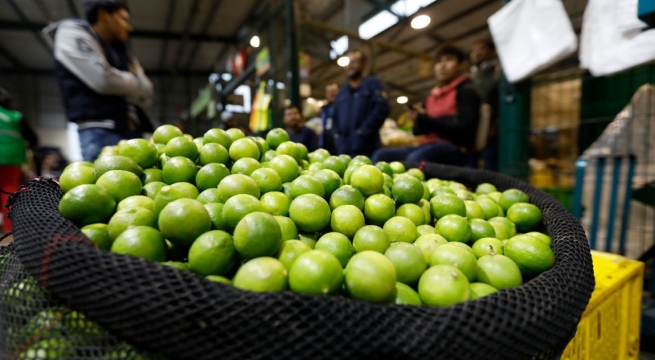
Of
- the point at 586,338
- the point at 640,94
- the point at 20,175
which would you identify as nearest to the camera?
the point at 586,338

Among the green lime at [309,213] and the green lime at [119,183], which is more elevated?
the green lime at [119,183]

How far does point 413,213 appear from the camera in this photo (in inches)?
51.7

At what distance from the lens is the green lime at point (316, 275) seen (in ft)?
2.54

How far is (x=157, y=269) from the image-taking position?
0.69 m

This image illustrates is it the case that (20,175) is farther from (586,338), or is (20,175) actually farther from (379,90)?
(586,338)

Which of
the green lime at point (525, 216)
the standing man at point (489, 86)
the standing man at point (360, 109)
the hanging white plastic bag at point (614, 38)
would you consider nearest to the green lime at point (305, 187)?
the green lime at point (525, 216)

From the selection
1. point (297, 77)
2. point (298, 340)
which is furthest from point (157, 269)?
point (297, 77)

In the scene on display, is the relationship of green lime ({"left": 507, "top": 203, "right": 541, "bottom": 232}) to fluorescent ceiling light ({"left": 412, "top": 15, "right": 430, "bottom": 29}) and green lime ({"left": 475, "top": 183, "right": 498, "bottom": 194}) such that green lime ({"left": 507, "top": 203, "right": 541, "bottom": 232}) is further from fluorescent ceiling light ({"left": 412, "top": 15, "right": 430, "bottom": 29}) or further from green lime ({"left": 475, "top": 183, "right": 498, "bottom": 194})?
fluorescent ceiling light ({"left": 412, "top": 15, "right": 430, "bottom": 29})

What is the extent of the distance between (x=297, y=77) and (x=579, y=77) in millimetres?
3459

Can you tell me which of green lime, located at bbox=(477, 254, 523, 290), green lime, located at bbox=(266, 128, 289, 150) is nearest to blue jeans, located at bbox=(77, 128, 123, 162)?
green lime, located at bbox=(266, 128, 289, 150)

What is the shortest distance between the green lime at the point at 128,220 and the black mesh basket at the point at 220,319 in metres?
0.09

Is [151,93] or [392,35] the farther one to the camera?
[392,35]

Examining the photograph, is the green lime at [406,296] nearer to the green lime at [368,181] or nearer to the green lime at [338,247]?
the green lime at [338,247]

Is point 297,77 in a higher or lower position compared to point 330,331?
higher
